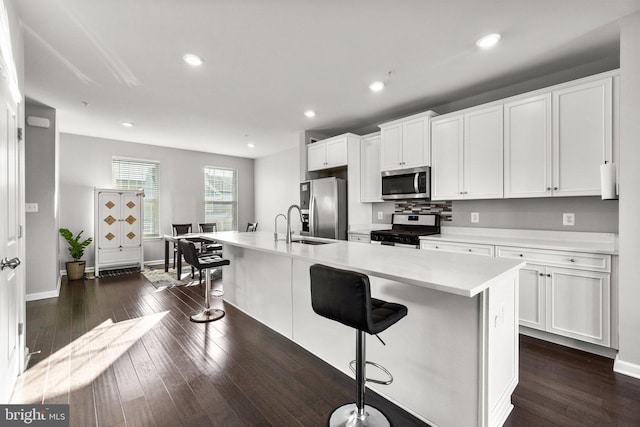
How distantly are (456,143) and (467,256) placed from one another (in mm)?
1960

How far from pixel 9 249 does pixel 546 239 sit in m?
4.52

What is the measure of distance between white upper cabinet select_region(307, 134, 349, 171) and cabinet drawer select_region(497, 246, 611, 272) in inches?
104

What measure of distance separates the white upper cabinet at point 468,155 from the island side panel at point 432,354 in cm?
212

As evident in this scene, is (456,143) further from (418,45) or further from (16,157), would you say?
(16,157)

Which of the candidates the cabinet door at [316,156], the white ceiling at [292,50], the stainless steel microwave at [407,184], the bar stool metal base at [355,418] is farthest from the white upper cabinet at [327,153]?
the bar stool metal base at [355,418]

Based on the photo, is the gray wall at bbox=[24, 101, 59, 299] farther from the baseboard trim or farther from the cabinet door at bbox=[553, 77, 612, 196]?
the baseboard trim

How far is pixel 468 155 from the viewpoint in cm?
335

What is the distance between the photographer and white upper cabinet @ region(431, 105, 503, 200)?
10.3 feet

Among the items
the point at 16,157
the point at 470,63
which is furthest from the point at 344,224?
the point at 16,157

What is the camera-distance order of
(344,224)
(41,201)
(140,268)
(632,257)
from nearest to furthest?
(632,257)
(41,201)
(344,224)
(140,268)

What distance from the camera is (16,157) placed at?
6.70 ft

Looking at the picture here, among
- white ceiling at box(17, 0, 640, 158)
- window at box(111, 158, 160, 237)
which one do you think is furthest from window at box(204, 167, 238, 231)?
white ceiling at box(17, 0, 640, 158)

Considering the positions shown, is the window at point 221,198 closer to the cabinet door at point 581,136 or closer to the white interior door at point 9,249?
the white interior door at point 9,249

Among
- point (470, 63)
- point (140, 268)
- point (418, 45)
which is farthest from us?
point (140, 268)
